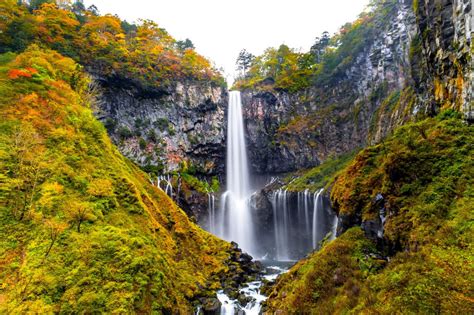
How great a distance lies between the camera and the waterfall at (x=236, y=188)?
36281 millimetres

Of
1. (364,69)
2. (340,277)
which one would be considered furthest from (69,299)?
(364,69)

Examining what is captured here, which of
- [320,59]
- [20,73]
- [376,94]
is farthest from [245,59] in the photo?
[20,73]

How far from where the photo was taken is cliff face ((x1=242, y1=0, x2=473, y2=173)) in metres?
11.8

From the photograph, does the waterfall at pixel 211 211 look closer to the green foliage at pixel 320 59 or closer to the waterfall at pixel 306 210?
the waterfall at pixel 306 210

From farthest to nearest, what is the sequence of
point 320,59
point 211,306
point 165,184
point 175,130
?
point 320,59
point 175,130
point 165,184
point 211,306

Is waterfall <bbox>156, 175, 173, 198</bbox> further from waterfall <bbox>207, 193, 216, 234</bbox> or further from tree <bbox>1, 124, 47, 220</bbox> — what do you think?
tree <bbox>1, 124, 47, 220</bbox>

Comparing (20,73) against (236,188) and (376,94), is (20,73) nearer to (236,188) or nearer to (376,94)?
(236,188)

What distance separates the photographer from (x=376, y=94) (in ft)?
110

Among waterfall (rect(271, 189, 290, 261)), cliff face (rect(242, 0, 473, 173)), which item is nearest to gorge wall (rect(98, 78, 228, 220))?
cliff face (rect(242, 0, 473, 173))

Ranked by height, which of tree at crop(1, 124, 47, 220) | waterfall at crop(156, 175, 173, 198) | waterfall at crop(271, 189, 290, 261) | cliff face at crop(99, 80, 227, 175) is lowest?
waterfall at crop(271, 189, 290, 261)

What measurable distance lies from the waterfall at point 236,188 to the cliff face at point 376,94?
176cm

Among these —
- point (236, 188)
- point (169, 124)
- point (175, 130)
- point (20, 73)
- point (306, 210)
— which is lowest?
point (306, 210)

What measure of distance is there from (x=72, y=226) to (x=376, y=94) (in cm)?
3528

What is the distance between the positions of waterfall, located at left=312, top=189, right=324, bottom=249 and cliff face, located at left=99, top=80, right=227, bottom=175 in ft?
59.3
